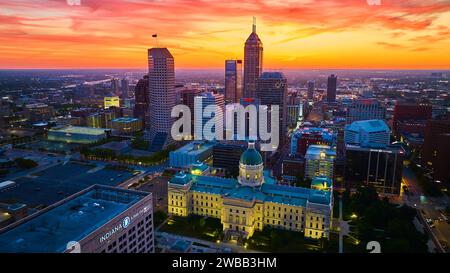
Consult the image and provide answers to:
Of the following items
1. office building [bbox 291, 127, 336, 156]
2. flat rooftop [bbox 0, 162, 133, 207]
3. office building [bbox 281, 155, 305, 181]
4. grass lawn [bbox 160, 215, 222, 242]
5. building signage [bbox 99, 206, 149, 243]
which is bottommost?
grass lawn [bbox 160, 215, 222, 242]

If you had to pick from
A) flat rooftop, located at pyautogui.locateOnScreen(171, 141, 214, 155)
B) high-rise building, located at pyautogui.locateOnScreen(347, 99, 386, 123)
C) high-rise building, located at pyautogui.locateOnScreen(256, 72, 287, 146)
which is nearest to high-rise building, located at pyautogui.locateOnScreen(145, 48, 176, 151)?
flat rooftop, located at pyautogui.locateOnScreen(171, 141, 214, 155)

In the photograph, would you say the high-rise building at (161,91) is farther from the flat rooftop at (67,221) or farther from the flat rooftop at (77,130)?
the flat rooftop at (67,221)

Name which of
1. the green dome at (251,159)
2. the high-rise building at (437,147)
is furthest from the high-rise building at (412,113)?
the green dome at (251,159)

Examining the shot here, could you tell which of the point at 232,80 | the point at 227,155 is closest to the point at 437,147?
the point at 227,155

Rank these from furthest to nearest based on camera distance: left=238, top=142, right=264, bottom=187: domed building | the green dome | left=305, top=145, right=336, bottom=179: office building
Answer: left=305, top=145, right=336, bottom=179: office building < the green dome < left=238, top=142, right=264, bottom=187: domed building

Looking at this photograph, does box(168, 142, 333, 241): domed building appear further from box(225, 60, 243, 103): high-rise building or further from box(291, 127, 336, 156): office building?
box(225, 60, 243, 103): high-rise building

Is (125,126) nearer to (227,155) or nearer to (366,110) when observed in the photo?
(227,155)
